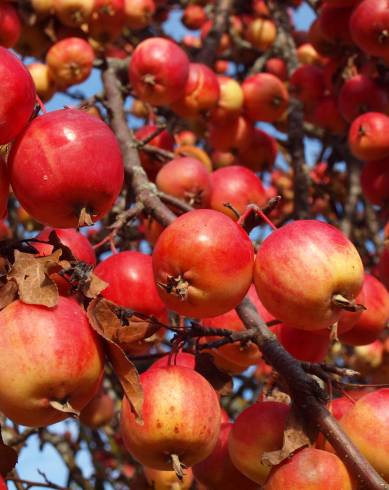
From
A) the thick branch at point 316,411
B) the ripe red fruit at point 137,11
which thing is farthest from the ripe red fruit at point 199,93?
the thick branch at point 316,411

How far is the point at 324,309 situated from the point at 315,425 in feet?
0.74

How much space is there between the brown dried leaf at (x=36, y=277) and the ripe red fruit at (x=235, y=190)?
123 cm

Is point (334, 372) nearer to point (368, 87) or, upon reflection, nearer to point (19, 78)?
point (19, 78)

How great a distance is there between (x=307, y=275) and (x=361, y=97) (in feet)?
5.62

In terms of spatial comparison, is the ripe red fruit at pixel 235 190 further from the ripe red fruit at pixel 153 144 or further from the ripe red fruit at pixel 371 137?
the ripe red fruit at pixel 371 137

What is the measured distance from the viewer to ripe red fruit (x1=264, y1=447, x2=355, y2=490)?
125 centimetres

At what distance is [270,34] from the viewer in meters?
4.21

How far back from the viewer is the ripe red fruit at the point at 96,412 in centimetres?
272

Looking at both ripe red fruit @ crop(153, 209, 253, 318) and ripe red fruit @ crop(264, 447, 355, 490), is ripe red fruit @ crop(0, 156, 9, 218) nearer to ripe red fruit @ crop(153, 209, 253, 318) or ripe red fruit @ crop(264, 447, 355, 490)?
ripe red fruit @ crop(153, 209, 253, 318)

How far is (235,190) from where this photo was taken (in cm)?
248

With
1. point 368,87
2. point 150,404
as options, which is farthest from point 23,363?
point 368,87

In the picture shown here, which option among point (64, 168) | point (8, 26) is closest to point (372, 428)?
point (64, 168)

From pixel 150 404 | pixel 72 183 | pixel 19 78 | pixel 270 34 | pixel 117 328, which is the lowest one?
pixel 270 34

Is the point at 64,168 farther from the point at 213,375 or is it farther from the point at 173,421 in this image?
the point at 213,375
